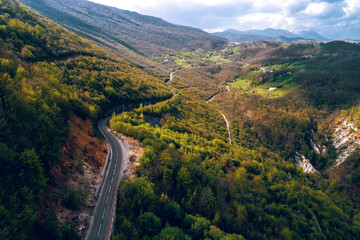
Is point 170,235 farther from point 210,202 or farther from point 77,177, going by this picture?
point 77,177

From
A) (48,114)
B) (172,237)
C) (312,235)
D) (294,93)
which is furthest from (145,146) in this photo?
(294,93)

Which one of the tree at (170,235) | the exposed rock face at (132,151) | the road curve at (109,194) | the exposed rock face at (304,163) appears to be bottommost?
the exposed rock face at (304,163)

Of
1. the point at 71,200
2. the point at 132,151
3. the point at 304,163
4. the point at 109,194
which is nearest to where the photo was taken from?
the point at 71,200

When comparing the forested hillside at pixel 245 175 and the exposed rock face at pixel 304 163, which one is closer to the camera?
the forested hillside at pixel 245 175

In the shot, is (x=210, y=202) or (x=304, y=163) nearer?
(x=210, y=202)

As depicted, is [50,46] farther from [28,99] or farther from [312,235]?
[312,235]

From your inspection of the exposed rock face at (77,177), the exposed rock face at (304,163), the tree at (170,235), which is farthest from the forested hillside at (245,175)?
the exposed rock face at (77,177)

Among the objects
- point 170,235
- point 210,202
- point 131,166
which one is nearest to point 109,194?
point 131,166

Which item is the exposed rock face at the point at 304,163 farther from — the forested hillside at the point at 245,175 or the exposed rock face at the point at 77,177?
the exposed rock face at the point at 77,177
